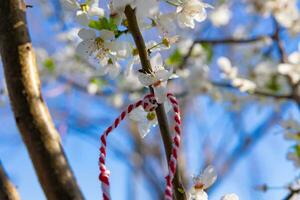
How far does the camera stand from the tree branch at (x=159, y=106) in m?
0.59

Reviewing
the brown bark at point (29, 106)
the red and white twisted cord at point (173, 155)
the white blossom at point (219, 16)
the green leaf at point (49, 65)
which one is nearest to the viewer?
the red and white twisted cord at point (173, 155)

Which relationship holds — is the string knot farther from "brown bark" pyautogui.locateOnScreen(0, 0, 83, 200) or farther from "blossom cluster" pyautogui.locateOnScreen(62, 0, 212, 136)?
"brown bark" pyautogui.locateOnScreen(0, 0, 83, 200)

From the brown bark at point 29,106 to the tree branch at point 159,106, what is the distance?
250 millimetres

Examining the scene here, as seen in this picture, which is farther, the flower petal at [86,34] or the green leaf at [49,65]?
the green leaf at [49,65]

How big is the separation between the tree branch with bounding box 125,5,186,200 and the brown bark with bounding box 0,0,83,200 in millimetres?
250

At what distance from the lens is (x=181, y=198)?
59 cm

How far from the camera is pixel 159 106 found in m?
0.61

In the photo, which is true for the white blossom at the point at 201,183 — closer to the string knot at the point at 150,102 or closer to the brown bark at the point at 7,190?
the string knot at the point at 150,102

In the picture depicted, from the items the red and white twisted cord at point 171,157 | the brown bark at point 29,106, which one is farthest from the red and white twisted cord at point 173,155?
the brown bark at point 29,106

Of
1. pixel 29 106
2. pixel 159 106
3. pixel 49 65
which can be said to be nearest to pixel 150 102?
pixel 159 106

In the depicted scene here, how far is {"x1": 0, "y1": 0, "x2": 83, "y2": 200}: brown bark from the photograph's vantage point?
78 cm

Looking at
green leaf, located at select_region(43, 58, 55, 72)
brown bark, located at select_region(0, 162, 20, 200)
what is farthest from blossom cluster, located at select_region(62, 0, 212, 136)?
green leaf, located at select_region(43, 58, 55, 72)

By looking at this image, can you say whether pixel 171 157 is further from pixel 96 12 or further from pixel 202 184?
pixel 96 12

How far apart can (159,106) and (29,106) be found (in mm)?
274
